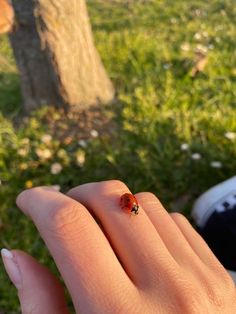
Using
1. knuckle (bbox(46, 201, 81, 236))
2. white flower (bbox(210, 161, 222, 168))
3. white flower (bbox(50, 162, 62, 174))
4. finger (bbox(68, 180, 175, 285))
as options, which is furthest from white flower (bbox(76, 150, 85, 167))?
knuckle (bbox(46, 201, 81, 236))

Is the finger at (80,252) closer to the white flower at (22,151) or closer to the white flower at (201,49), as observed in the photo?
the white flower at (22,151)

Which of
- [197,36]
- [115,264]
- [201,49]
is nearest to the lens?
[115,264]

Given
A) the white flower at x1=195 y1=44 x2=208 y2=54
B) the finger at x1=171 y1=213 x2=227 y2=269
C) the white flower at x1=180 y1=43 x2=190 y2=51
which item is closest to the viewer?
the finger at x1=171 y1=213 x2=227 y2=269

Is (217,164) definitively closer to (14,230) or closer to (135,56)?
(14,230)

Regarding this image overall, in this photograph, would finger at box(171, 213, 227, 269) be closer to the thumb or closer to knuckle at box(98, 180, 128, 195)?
knuckle at box(98, 180, 128, 195)

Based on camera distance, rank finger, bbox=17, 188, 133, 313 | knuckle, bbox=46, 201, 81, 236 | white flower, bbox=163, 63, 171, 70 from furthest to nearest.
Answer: white flower, bbox=163, 63, 171, 70, knuckle, bbox=46, 201, 81, 236, finger, bbox=17, 188, 133, 313

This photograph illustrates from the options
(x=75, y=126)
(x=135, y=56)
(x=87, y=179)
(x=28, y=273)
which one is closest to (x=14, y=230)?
(x=87, y=179)

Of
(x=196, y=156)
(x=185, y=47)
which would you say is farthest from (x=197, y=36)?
(x=196, y=156)

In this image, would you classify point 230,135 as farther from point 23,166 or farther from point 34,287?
point 34,287
